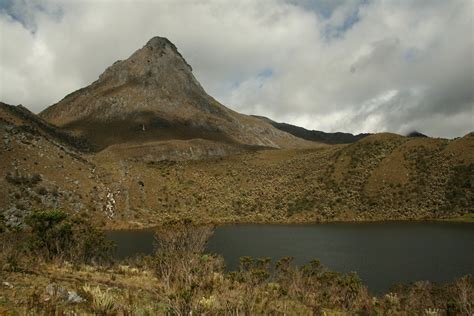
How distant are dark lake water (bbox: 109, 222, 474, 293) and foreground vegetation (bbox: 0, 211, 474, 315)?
283 inches

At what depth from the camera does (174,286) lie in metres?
13.6

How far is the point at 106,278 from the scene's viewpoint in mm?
19281

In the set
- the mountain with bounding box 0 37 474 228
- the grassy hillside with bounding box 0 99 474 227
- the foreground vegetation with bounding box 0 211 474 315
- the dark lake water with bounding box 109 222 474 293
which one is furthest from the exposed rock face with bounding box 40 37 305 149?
the foreground vegetation with bounding box 0 211 474 315

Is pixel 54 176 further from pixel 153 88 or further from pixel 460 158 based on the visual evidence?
pixel 153 88

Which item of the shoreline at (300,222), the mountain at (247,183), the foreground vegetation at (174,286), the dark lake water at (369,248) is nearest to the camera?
the foreground vegetation at (174,286)

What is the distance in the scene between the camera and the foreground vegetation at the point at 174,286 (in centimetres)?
944

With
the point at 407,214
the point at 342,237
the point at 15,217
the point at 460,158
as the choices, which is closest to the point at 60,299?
the point at 342,237

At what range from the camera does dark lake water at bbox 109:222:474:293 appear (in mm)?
31703

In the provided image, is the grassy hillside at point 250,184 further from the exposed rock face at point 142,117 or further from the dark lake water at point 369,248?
the exposed rock face at point 142,117

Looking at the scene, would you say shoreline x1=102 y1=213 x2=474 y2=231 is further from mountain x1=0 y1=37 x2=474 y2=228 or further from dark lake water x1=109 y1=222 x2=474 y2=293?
dark lake water x1=109 y1=222 x2=474 y2=293

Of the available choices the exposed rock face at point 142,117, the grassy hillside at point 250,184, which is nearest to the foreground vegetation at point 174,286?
the grassy hillside at point 250,184

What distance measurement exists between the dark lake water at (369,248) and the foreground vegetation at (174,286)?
23.6 ft

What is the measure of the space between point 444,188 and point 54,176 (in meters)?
73.2

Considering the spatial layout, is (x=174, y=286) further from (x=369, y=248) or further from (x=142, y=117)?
(x=142, y=117)
